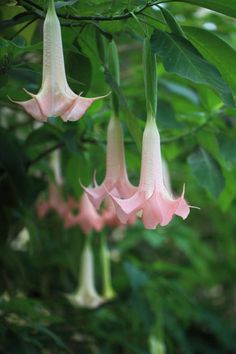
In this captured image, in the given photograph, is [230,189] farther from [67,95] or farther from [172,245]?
[172,245]

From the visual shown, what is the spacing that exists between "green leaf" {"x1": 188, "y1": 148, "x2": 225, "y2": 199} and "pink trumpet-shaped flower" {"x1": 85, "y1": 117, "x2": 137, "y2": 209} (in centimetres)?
25

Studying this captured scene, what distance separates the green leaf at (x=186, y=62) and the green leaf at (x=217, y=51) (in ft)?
0.09

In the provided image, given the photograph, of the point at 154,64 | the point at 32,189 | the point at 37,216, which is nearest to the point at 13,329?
the point at 32,189

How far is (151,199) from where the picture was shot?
650mm

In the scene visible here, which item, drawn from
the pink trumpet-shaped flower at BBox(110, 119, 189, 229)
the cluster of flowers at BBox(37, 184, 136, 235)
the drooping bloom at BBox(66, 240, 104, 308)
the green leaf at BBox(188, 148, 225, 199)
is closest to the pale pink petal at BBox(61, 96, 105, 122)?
the pink trumpet-shaped flower at BBox(110, 119, 189, 229)

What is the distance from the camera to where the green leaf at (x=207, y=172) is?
0.97 meters

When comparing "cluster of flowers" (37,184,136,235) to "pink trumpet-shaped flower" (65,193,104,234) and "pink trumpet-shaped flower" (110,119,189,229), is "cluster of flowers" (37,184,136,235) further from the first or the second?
"pink trumpet-shaped flower" (110,119,189,229)

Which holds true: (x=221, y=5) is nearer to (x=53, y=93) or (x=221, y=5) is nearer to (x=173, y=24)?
(x=173, y=24)

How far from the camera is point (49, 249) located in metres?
1.39

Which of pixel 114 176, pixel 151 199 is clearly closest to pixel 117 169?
pixel 114 176

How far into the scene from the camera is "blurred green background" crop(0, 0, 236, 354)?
0.70m

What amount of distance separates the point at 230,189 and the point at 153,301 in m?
0.41

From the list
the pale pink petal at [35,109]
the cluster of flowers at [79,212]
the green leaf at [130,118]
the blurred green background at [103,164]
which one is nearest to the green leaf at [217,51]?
the blurred green background at [103,164]

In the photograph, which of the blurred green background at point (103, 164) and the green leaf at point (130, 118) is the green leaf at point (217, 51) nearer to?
the blurred green background at point (103, 164)
